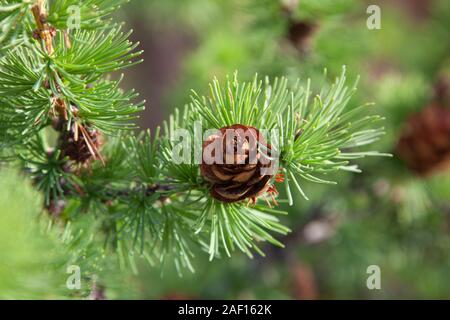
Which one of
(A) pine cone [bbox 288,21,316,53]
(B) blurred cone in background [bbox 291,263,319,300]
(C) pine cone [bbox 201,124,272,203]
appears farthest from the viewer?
(B) blurred cone in background [bbox 291,263,319,300]

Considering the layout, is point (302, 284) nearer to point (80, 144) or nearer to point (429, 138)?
point (429, 138)

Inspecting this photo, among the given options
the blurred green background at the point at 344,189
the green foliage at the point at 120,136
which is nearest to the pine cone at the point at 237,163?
the green foliage at the point at 120,136

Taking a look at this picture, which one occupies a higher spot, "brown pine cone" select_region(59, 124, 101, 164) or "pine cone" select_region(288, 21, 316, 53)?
"pine cone" select_region(288, 21, 316, 53)

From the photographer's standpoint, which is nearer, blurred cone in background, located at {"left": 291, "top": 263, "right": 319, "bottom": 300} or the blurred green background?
the blurred green background

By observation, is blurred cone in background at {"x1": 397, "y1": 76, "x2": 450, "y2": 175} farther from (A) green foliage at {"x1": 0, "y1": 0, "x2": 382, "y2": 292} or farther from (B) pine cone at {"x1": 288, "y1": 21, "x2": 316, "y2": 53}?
(A) green foliage at {"x1": 0, "y1": 0, "x2": 382, "y2": 292}

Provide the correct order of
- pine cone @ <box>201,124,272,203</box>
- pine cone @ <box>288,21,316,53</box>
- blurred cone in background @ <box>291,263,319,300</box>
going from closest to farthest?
pine cone @ <box>201,124,272,203</box>
pine cone @ <box>288,21,316,53</box>
blurred cone in background @ <box>291,263,319,300</box>

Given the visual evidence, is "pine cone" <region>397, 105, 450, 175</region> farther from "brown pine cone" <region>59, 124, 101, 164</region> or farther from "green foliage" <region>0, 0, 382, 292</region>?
"brown pine cone" <region>59, 124, 101, 164</region>

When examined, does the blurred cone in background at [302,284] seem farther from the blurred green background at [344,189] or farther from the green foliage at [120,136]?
the green foliage at [120,136]

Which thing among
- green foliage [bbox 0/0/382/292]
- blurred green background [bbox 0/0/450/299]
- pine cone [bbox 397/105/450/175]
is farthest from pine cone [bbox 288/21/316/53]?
green foliage [bbox 0/0/382/292]

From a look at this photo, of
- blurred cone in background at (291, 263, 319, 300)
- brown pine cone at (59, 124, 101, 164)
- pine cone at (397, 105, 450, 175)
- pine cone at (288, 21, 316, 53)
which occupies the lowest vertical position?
blurred cone in background at (291, 263, 319, 300)
